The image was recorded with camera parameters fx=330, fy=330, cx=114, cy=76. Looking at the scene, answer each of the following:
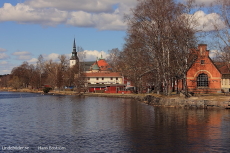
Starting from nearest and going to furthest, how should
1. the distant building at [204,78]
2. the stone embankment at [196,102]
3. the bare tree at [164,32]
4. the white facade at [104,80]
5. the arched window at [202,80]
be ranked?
1. the stone embankment at [196,102]
2. the bare tree at [164,32]
3. the distant building at [204,78]
4. the arched window at [202,80]
5. the white facade at [104,80]

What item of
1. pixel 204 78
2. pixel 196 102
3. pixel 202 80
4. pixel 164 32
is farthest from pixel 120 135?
pixel 204 78

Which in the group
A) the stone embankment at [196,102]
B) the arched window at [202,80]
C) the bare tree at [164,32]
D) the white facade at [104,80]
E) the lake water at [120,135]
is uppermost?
the bare tree at [164,32]

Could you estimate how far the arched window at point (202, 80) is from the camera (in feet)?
225

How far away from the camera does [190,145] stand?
2380 cm

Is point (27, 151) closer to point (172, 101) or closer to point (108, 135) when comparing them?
point (108, 135)

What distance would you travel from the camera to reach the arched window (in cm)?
6844

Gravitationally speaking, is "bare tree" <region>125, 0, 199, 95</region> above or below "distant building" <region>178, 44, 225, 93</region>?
above

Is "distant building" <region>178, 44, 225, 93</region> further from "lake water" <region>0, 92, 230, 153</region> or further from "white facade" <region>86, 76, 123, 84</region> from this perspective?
"white facade" <region>86, 76, 123, 84</region>

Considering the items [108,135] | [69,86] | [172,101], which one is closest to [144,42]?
[172,101]

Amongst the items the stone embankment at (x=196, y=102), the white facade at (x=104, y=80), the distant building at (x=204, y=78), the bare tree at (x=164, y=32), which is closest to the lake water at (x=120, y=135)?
the stone embankment at (x=196, y=102)

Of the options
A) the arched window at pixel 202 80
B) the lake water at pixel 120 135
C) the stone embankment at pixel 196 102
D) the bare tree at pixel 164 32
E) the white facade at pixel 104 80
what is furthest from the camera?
the white facade at pixel 104 80

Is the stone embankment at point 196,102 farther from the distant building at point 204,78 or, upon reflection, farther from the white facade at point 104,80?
the white facade at point 104,80

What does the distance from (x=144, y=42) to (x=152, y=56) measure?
13.8 feet

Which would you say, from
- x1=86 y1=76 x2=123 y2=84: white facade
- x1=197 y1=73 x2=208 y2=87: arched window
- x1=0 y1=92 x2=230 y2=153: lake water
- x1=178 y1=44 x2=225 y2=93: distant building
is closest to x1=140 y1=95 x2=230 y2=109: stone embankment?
x1=0 y1=92 x2=230 y2=153: lake water
